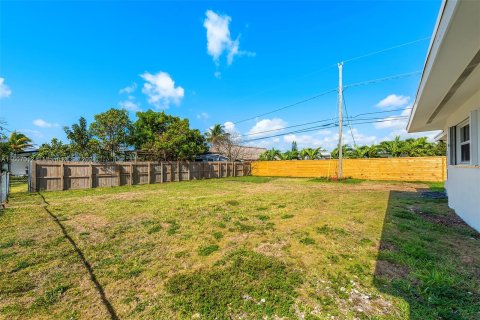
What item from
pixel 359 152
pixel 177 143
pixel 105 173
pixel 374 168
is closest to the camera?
pixel 105 173

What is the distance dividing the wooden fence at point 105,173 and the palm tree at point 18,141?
826 inches

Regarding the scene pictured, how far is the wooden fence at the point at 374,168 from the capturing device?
14539 millimetres

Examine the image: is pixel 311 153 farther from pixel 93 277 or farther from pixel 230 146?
pixel 93 277

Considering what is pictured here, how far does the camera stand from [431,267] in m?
2.87

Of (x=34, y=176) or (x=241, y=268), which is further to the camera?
(x=34, y=176)

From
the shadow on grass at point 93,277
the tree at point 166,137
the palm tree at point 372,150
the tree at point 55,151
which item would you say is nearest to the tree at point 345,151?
the palm tree at point 372,150

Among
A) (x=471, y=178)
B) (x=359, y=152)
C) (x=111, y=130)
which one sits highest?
(x=111, y=130)

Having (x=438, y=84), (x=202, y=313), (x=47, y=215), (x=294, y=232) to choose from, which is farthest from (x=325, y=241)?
(x=47, y=215)

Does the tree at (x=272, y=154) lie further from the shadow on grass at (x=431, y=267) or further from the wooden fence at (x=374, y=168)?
the shadow on grass at (x=431, y=267)

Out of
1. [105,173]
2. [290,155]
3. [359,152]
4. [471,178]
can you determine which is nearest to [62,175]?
[105,173]

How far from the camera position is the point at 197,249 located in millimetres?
3635

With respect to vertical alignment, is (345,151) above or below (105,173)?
above

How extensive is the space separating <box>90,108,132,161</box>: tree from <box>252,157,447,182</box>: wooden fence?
14539 mm

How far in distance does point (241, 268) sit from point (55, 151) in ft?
81.3
